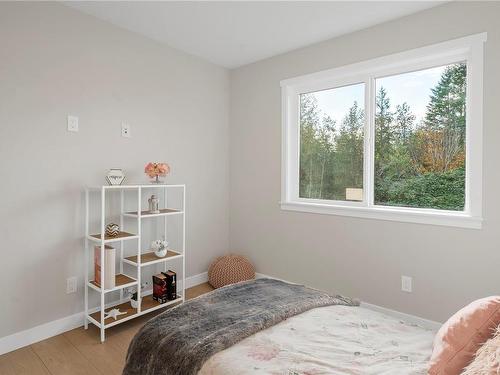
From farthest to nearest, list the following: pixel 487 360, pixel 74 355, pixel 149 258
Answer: pixel 149 258, pixel 74 355, pixel 487 360

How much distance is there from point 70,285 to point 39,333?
1.21 feet

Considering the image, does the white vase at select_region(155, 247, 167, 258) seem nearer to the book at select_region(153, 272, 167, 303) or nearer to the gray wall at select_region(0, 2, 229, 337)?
the book at select_region(153, 272, 167, 303)

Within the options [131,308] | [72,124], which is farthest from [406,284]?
[72,124]

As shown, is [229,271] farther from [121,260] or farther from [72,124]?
[72,124]

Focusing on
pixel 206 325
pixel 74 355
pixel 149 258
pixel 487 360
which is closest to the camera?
pixel 487 360

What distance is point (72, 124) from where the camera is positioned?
2.47m

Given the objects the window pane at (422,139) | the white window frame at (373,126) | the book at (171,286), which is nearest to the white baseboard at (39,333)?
the book at (171,286)

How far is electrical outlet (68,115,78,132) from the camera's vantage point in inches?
96.7

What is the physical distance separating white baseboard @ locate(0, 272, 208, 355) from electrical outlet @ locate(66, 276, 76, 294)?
202mm

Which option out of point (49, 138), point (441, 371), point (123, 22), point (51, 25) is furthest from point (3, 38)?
point (441, 371)

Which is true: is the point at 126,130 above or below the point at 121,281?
above

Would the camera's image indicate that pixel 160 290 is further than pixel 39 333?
Yes

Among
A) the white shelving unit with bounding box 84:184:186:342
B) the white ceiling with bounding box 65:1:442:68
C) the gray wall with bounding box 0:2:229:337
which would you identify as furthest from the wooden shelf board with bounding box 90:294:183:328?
the white ceiling with bounding box 65:1:442:68

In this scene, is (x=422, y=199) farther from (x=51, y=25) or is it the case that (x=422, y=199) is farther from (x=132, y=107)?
(x=51, y=25)
